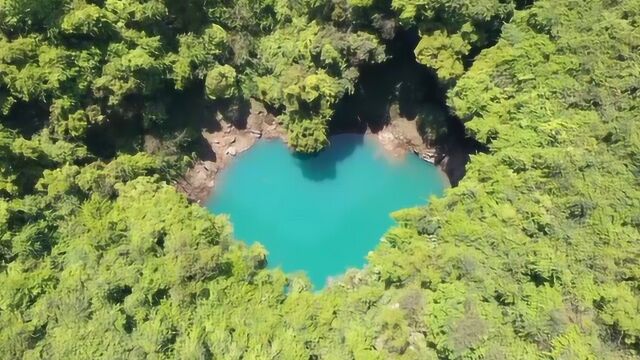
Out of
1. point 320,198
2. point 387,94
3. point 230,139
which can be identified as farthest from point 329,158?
A: point 230,139

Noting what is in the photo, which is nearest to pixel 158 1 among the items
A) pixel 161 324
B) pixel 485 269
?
pixel 161 324

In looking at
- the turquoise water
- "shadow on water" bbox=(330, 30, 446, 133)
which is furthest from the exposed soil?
"shadow on water" bbox=(330, 30, 446, 133)

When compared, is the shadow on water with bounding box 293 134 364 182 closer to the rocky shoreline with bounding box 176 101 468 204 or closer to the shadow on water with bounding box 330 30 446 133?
the shadow on water with bounding box 330 30 446 133

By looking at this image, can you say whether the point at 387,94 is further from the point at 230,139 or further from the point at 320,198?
the point at 230,139

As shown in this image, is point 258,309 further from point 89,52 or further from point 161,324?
point 89,52

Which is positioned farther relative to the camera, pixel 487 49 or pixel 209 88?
pixel 209 88

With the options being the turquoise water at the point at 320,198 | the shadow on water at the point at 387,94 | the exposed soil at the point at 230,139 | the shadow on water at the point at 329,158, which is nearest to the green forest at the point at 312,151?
the shadow on water at the point at 329,158
